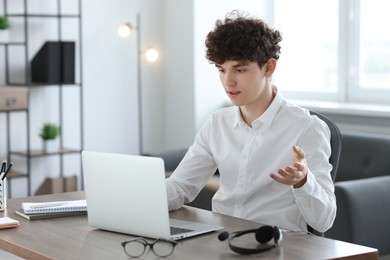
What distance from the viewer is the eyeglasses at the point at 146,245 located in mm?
2006

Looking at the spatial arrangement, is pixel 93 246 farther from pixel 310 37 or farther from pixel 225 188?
pixel 310 37

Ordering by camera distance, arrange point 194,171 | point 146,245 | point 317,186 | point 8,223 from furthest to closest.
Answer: point 194,171, point 8,223, point 317,186, point 146,245

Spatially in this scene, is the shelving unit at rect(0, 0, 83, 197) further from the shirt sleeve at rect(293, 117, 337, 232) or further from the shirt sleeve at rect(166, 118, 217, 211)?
the shirt sleeve at rect(293, 117, 337, 232)

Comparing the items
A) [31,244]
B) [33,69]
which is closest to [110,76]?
[33,69]

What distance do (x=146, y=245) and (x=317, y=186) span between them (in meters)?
0.54

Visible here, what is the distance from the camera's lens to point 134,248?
6.77 ft

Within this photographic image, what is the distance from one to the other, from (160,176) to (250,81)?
54 centimetres

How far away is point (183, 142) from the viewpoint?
5805 millimetres

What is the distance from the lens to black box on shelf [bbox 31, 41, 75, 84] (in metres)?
5.05

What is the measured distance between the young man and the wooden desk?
151 millimetres

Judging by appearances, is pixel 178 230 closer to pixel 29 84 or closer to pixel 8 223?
pixel 8 223

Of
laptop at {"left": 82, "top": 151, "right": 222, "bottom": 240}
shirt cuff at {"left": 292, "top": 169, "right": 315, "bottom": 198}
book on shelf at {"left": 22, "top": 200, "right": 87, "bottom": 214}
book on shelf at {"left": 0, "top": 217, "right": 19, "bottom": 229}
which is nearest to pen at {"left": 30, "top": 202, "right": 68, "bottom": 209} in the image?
book on shelf at {"left": 22, "top": 200, "right": 87, "bottom": 214}

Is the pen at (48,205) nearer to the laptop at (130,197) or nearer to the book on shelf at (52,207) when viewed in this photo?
the book on shelf at (52,207)

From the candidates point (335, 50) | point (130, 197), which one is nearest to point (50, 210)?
point (130, 197)
